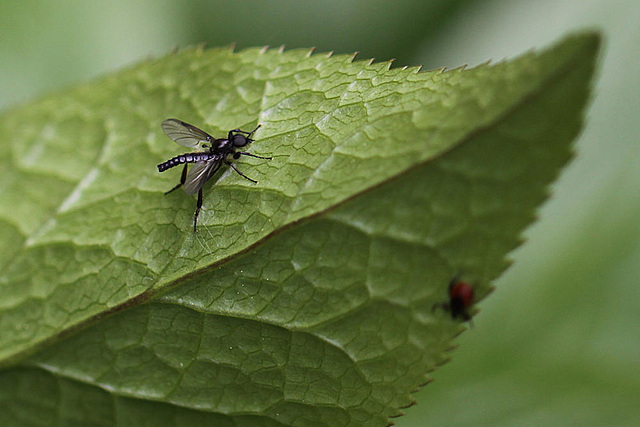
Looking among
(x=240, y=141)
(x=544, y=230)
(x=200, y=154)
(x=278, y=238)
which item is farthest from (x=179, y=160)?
(x=544, y=230)

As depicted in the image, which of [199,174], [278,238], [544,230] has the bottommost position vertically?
[278,238]

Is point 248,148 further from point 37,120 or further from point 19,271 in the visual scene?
point 37,120

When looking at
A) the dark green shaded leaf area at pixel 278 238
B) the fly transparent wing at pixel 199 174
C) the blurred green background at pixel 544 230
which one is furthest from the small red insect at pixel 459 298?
the blurred green background at pixel 544 230

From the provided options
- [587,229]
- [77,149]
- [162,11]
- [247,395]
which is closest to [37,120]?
[77,149]

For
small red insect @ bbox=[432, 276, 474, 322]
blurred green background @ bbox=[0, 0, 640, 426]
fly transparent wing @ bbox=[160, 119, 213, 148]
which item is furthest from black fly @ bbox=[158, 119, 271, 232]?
blurred green background @ bbox=[0, 0, 640, 426]

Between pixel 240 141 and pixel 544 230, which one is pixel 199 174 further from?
pixel 544 230
